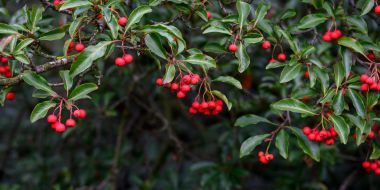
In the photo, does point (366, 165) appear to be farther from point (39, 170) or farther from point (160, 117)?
point (39, 170)

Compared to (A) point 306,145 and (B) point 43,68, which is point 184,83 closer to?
(B) point 43,68

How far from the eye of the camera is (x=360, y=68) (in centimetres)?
278

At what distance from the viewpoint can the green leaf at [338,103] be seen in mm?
2018

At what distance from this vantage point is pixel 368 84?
1.99 meters

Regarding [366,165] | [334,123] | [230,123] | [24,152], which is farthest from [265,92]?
[24,152]

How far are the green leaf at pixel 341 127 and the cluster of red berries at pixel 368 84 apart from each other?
143 mm

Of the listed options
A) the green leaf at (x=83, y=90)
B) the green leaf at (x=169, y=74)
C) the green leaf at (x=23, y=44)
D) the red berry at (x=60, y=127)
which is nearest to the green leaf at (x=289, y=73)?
the green leaf at (x=169, y=74)

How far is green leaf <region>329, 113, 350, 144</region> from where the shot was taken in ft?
6.60

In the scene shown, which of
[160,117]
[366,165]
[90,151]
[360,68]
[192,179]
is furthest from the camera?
[90,151]

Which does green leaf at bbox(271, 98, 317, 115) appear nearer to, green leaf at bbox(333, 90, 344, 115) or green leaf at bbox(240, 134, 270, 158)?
green leaf at bbox(333, 90, 344, 115)

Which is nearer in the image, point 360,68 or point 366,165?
point 366,165

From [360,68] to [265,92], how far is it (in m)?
0.66

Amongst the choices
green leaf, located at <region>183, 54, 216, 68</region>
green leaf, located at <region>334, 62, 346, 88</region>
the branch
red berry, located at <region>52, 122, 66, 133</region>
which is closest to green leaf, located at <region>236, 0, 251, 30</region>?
green leaf, located at <region>183, 54, 216, 68</region>

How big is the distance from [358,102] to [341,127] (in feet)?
0.38
